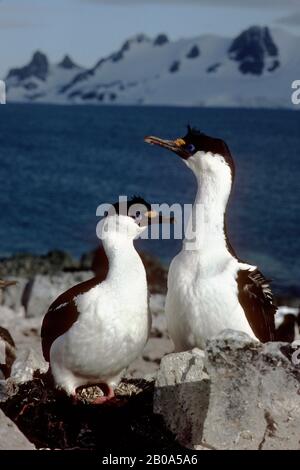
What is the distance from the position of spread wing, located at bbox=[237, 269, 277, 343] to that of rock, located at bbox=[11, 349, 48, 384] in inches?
82.4

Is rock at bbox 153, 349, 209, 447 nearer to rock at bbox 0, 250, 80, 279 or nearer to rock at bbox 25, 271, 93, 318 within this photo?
rock at bbox 25, 271, 93, 318

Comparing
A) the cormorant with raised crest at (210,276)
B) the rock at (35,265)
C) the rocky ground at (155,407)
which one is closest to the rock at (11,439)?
the rocky ground at (155,407)

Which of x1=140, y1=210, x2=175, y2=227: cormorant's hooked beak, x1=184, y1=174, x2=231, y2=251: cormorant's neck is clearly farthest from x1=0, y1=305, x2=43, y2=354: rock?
x1=140, y1=210, x2=175, y2=227: cormorant's hooked beak

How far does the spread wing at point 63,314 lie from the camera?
8.27m

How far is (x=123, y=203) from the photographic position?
820 cm

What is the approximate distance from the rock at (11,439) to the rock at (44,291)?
53.0 ft

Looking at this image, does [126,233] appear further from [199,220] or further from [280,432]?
[280,432]

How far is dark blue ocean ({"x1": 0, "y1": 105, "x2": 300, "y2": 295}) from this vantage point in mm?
59281

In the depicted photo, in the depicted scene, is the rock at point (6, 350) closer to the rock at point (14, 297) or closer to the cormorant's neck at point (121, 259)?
the cormorant's neck at point (121, 259)

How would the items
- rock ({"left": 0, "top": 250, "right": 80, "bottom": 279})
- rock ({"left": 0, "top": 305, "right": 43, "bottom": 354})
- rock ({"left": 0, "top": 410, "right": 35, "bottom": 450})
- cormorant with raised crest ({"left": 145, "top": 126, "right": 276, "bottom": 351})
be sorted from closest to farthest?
1. rock ({"left": 0, "top": 410, "right": 35, "bottom": 450})
2. cormorant with raised crest ({"left": 145, "top": 126, "right": 276, "bottom": 351})
3. rock ({"left": 0, "top": 305, "right": 43, "bottom": 354})
4. rock ({"left": 0, "top": 250, "right": 80, "bottom": 279})

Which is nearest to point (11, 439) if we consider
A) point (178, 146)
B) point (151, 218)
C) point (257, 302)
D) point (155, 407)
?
point (155, 407)

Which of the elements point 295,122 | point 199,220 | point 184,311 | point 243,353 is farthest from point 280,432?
point 295,122

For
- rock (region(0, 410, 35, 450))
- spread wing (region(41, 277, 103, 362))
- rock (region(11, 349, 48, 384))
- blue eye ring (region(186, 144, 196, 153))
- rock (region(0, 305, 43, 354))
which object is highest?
blue eye ring (region(186, 144, 196, 153))

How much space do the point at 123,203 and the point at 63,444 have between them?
198 centimetres
